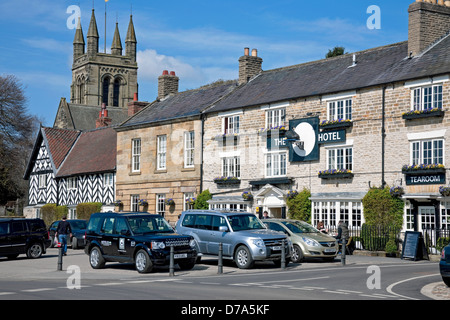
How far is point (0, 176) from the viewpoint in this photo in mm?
54781

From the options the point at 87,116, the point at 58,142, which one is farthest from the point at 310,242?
the point at 87,116

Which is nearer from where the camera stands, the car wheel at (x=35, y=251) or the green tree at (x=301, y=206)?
the car wheel at (x=35, y=251)

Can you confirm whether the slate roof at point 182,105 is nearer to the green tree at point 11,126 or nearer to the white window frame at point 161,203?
the white window frame at point 161,203

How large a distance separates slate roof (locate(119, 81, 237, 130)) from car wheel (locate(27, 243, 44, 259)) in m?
13.9

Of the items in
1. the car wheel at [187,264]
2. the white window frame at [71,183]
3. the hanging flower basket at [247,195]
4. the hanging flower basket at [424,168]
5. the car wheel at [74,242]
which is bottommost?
the car wheel at [74,242]

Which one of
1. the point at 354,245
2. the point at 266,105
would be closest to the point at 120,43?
the point at 266,105

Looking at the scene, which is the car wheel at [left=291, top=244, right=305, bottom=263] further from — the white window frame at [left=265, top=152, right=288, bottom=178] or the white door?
the white window frame at [left=265, top=152, right=288, bottom=178]

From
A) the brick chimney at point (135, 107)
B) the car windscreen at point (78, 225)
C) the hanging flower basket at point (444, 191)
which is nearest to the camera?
the hanging flower basket at point (444, 191)

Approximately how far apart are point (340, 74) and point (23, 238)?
16774mm

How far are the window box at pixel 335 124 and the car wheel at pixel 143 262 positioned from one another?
14.2m

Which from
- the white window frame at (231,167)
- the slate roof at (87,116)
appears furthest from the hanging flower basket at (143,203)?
the slate roof at (87,116)

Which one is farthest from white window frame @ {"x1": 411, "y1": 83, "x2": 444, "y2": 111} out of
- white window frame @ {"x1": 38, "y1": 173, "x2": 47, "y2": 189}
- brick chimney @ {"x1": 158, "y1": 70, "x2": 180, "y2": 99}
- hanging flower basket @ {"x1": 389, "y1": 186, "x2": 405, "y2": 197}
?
white window frame @ {"x1": 38, "y1": 173, "x2": 47, "y2": 189}

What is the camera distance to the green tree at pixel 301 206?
1280 inches

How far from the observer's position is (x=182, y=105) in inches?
1683
